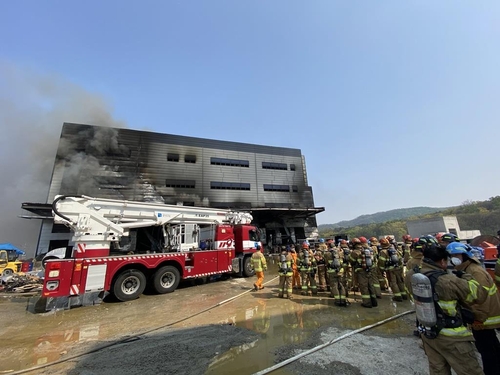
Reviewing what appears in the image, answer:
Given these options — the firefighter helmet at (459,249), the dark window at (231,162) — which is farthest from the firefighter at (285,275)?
the dark window at (231,162)

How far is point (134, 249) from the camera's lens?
971cm

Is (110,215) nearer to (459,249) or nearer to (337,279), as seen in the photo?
(337,279)

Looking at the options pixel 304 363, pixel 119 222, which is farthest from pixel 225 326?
pixel 119 222

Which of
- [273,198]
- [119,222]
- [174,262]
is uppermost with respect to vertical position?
[273,198]

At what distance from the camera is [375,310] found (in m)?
6.04

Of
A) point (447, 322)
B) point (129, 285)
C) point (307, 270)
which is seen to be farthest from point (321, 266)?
point (129, 285)

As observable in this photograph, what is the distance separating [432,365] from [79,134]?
3200 cm

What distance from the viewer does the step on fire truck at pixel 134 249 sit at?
7.32 metres

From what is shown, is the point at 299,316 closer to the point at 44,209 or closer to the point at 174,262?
the point at 174,262

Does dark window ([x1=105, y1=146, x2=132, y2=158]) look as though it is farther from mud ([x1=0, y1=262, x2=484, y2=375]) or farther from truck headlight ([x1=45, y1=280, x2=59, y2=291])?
truck headlight ([x1=45, y1=280, x2=59, y2=291])

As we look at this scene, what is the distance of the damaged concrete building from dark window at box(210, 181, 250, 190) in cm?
13

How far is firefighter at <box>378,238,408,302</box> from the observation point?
6828 mm

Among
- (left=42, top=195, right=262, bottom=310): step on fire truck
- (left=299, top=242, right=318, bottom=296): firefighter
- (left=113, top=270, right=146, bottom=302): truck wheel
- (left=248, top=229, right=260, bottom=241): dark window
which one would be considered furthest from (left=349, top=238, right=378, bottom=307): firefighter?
(left=113, top=270, right=146, bottom=302): truck wheel

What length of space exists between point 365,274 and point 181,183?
24865 millimetres
